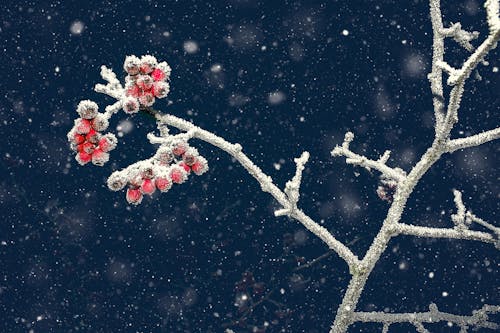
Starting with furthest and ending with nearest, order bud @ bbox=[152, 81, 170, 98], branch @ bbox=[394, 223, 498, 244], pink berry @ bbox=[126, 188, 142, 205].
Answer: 1. branch @ bbox=[394, 223, 498, 244]
2. pink berry @ bbox=[126, 188, 142, 205]
3. bud @ bbox=[152, 81, 170, 98]

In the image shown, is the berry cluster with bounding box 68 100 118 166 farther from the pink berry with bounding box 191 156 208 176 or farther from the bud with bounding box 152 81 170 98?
the pink berry with bounding box 191 156 208 176

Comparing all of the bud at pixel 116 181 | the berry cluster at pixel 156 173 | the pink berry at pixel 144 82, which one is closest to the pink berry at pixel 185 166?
the berry cluster at pixel 156 173

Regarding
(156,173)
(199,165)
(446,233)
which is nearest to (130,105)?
(156,173)

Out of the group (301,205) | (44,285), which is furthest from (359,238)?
(44,285)

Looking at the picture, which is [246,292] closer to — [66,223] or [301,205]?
[301,205]

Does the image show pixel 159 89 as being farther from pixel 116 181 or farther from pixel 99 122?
pixel 116 181

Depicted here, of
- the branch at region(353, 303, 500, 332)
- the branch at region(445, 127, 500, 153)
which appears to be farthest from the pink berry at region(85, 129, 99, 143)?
the branch at region(353, 303, 500, 332)

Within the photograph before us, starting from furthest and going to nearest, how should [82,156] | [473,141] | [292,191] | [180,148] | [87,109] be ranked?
A: [292,191] → [473,141] → [180,148] → [82,156] → [87,109]
